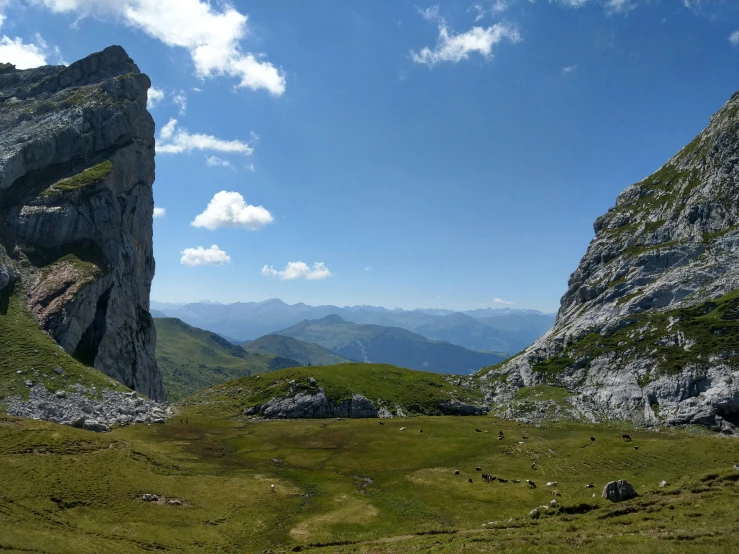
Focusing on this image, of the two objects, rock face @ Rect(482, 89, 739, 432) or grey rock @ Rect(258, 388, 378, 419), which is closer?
rock face @ Rect(482, 89, 739, 432)

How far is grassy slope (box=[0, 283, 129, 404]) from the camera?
9844 centimetres

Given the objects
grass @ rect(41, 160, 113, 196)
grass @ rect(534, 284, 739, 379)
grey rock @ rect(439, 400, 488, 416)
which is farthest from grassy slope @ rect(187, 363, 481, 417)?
grass @ rect(41, 160, 113, 196)

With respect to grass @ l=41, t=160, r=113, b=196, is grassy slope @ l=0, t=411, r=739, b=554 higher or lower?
lower

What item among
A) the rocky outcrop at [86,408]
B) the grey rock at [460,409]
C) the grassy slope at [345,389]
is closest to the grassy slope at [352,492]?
the rocky outcrop at [86,408]

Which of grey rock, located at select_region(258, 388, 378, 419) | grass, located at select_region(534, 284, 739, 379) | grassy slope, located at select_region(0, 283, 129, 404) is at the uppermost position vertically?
grass, located at select_region(534, 284, 739, 379)

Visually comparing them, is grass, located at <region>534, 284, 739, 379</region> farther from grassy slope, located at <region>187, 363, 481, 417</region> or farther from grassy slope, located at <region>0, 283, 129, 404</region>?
grassy slope, located at <region>0, 283, 129, 404</region>

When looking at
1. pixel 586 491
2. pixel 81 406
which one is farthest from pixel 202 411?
pixel 586 491

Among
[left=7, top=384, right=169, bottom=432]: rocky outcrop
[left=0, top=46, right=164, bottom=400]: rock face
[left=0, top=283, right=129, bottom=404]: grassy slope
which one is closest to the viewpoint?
[left=7, top=384, right=169, bottom=432]: rocky outcrop

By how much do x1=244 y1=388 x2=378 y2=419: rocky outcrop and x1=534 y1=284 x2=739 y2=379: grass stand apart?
64254 millimetres

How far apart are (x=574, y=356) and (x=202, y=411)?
124 metres

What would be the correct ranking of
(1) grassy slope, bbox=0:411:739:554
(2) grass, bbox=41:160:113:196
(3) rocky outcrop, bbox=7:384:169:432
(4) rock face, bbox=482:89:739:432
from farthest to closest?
(2) grass, bbox=41:160:113:196 → (4) rock face, bbox=482:89:739:432 → (3) rocky outcrop, bbox=7:384:169:432 → (1) grassy slope, bbox=0:411:739:554

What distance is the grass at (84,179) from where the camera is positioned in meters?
161

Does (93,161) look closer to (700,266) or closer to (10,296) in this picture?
(10,296)

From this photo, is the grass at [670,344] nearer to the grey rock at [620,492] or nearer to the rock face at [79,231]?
the grey rock at [620,492]
